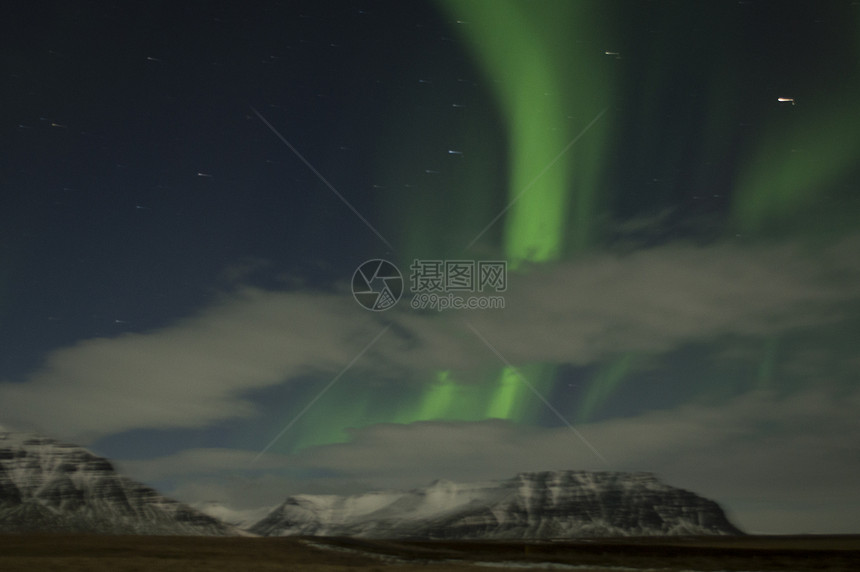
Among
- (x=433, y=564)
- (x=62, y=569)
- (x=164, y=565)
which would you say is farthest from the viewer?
(x=433, y=564)

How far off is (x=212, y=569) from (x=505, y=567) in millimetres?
34787

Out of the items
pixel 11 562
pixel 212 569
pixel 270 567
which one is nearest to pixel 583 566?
pixel 270 567

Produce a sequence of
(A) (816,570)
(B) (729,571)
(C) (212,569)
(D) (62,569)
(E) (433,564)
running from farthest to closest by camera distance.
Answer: (A) (816,570), (B) (729,571), (E) (433,564), (C) (212,569), (D) (62,569)

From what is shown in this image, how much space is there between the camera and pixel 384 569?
76.7 meters

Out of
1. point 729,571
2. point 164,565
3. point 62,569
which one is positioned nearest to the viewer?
point 62,569

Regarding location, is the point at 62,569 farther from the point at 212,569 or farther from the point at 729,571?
the point at 729,571

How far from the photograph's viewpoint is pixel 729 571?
92.5 metres

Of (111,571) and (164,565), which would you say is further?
(164,565)

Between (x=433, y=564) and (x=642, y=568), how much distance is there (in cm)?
2657

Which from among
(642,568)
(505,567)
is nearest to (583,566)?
(642,568)

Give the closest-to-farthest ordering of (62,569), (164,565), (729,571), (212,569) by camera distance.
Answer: (62,569), (212,569), (164,565), (729,571)

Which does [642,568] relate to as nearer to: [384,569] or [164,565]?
[384,569]

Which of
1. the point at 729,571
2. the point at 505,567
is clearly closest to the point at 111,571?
the point at 505,567

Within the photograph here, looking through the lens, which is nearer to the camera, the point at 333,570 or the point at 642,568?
the point at 333,570
